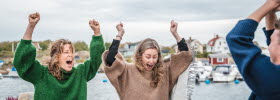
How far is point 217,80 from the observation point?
148 ft

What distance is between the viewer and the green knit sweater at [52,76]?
3.61m

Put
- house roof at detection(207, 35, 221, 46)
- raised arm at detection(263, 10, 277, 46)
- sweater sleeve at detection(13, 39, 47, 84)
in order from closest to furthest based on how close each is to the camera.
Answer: raised arm at detection(263, 10, 277, 46)
sweater sleeve at detection(13, 39, 47, 84)
house roof at detection(207, 35, 221, 46)

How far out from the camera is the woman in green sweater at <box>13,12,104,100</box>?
363cm

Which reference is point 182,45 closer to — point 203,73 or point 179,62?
point 179,62

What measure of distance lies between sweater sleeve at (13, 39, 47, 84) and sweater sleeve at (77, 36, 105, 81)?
0.43m

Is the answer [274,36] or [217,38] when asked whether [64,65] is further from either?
[217,38]

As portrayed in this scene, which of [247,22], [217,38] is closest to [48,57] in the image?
[247,22]

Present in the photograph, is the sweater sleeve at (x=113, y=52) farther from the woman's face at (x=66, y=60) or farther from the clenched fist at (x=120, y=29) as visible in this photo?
the woman's face at (x=66, y=60)

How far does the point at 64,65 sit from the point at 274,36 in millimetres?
2283

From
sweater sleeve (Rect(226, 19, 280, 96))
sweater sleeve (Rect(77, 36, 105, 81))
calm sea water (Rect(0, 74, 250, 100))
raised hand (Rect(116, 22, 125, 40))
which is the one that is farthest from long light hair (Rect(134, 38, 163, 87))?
calm sea water (Rect(0, 74, 250, 100))

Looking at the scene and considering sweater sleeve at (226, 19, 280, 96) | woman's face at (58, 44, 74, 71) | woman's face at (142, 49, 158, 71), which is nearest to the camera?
sweater sleeve at (226, 19, 280, 96)

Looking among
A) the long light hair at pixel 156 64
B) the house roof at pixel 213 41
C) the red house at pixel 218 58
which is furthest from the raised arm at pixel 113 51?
the house roof at pixel 213 41

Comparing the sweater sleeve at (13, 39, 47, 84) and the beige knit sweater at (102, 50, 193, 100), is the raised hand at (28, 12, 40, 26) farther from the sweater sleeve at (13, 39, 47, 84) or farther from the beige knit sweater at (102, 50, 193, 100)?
the beige knit sweater at (102, 50, 193, 100)

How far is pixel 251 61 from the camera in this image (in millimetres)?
1988
